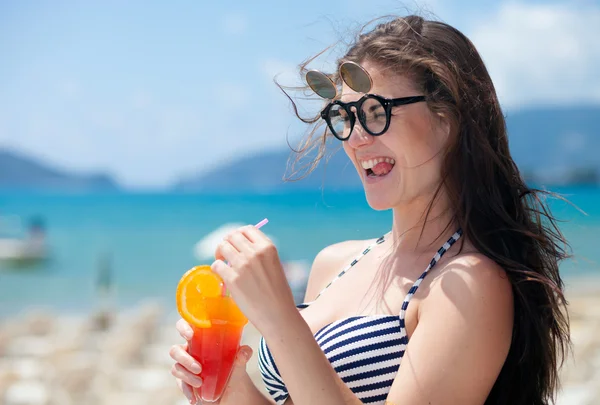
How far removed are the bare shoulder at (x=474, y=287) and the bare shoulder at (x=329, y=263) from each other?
1.88ft

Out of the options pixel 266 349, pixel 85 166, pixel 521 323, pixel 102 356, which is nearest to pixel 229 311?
pixel 266 349

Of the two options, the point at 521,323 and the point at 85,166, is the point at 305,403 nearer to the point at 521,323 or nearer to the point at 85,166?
the point at 521,323

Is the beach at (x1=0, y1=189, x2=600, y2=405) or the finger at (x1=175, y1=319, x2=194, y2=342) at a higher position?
the beach at (x1=0, y1=189, x2=600, y2=405)

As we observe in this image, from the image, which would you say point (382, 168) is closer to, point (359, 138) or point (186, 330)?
point (359, 138)

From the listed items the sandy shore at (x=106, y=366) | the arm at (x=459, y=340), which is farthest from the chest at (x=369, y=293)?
the sandy shore at (x=106, y=366)

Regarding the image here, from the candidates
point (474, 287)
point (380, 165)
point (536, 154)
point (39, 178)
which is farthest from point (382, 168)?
point (39, 178)

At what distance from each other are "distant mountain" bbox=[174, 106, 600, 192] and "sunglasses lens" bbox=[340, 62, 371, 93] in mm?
63282

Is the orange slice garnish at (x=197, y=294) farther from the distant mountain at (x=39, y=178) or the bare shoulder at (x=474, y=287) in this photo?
the distant mountain at (x=39, y=178)

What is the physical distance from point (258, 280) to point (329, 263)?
80cm

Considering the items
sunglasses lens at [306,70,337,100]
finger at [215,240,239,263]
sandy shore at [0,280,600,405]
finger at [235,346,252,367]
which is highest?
sandy shore at [0,280,600,405]

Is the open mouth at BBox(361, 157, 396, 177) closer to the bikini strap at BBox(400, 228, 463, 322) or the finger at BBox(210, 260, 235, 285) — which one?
the bikini strap at BBox(400, 228, 463, 322)

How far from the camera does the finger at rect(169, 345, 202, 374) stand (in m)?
1.73

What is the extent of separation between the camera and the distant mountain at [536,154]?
69000mm

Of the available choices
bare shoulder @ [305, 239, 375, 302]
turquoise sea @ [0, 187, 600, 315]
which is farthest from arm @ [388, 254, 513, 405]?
turquoise sea @ [0, 187, 600, 315]
